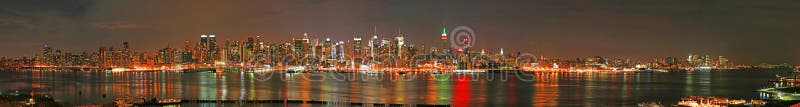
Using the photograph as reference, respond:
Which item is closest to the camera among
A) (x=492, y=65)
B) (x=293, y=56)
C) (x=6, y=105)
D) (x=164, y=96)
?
(x=6, y=105)

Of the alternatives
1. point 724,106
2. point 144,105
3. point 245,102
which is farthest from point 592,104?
point 144,105

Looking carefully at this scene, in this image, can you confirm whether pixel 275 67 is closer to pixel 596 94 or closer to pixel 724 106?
pixel 596 94

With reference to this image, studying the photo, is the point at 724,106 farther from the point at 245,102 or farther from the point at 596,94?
the point at 245,102

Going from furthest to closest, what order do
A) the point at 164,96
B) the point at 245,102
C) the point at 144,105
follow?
the point at 164,96
the point at 245,102
the point at 144,105

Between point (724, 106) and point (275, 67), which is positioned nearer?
point (724, 106)

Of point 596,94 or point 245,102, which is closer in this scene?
point 245,102

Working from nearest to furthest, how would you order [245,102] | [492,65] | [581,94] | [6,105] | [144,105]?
[6,105], [144,105], [245,102], [581,94], [492,65]

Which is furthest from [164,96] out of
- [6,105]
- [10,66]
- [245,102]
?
[10,66]

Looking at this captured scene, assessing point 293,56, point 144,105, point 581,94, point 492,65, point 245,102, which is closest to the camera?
point 144,105
